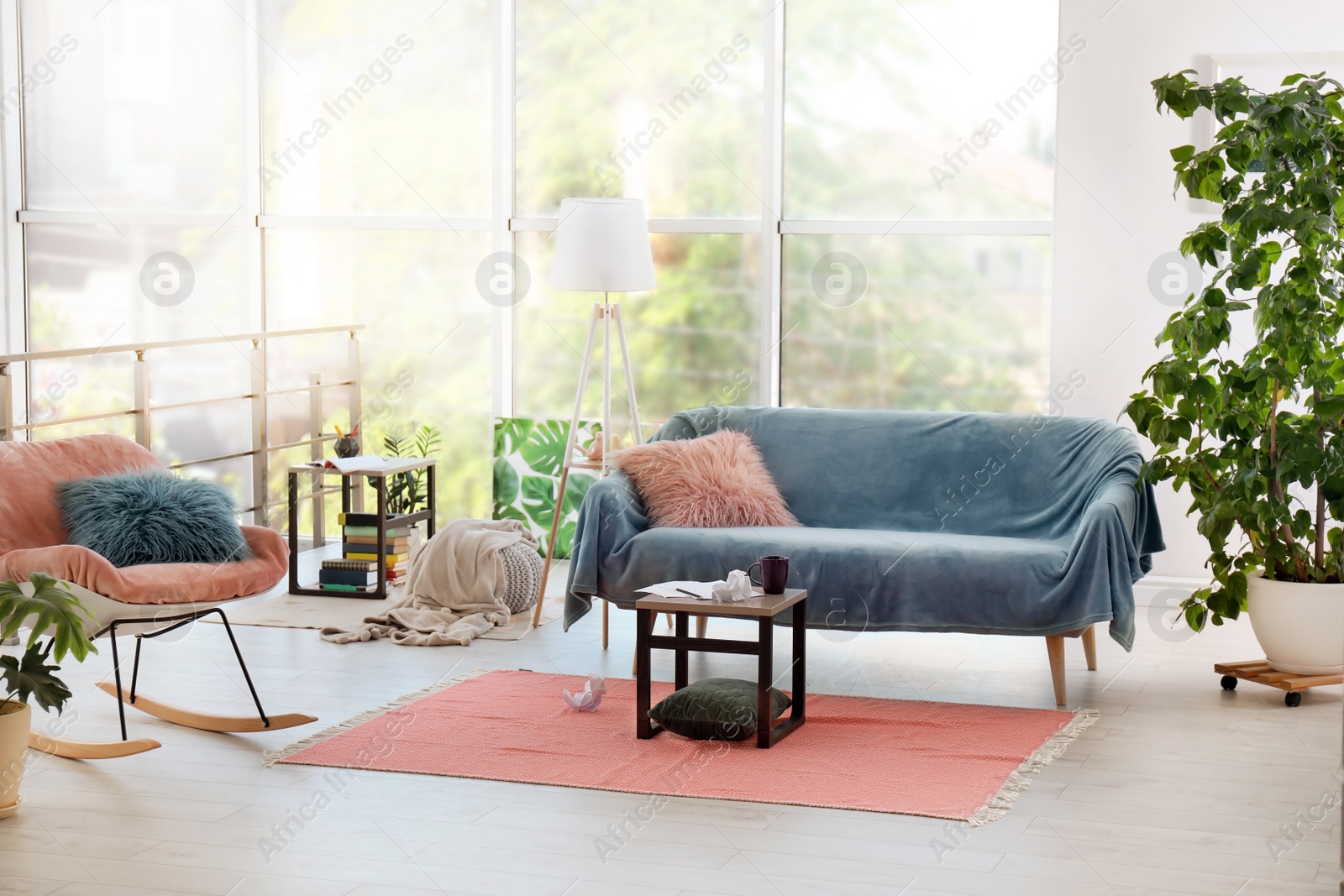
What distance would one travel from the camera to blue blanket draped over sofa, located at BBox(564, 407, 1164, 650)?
4328mm

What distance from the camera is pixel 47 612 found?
3318 millimetres

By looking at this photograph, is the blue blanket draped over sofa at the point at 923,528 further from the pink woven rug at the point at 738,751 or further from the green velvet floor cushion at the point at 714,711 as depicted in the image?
the green velvet floor cushion at the point at 714,711

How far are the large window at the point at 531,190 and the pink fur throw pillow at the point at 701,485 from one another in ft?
4.61

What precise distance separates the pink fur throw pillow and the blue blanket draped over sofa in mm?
73

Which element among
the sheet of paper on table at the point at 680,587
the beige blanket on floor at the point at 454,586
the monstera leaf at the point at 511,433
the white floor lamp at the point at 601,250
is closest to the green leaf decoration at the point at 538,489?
the monstera leaf at the point at 511,433

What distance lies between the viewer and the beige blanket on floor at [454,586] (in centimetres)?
531

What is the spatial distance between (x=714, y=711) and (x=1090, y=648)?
4.74 ft

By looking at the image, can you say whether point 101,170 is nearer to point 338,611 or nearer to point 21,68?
point 21,68

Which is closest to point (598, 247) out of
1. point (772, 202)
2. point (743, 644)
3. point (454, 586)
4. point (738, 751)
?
point (772, 202)

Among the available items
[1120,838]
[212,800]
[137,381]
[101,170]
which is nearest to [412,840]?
[212,800]

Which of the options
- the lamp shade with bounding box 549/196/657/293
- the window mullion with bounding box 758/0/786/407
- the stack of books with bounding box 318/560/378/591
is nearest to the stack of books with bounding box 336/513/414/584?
the stack of books with bounding box 318/560/378/591

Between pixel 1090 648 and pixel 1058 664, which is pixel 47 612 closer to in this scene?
pixel 1058 664

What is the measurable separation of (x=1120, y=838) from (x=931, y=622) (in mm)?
1288

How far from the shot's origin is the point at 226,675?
4.64 metres
